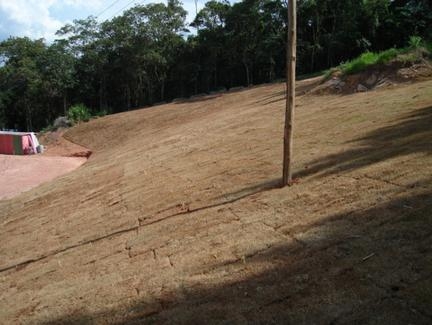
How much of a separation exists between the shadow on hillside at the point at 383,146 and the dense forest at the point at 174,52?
27690 mm

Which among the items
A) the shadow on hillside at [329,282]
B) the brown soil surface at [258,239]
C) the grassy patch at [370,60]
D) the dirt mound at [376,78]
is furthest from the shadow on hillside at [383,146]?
the grassy patch at [370,60]

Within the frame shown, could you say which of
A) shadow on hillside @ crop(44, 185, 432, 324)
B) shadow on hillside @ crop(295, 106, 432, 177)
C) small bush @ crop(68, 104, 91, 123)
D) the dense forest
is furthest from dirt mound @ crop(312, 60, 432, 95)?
small bush @ crop(68, 104, 91, 123)

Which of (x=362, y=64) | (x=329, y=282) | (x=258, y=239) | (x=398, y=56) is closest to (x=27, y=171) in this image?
(x=362, y=64)

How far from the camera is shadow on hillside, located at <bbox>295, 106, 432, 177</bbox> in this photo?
6.80 meters

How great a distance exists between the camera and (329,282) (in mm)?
3914

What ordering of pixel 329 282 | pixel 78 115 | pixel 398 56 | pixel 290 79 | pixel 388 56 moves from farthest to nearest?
pixel 78 115
pixel 388 56
pixel 398 56
pixel 290 79
pixel 329 282

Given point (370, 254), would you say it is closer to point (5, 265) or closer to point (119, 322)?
point (119, 322)

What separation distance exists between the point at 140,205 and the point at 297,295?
226 inches

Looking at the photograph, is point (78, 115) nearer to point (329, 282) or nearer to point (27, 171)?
point (27, 171)

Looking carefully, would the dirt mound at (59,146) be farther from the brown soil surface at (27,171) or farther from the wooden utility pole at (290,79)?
the wooden utility pole at (290,79)

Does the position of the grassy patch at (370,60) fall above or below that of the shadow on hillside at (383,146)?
above

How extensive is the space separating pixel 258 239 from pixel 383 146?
3.23m

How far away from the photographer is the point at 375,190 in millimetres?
5637

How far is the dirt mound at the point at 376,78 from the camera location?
13.6m
